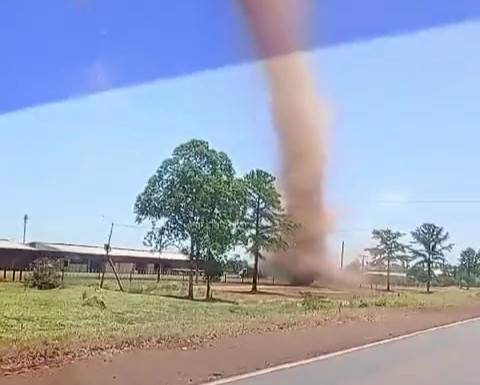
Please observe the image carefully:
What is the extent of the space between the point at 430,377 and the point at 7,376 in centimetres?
545

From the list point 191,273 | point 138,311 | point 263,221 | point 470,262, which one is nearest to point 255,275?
point 263,221

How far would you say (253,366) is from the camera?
11.1 meters

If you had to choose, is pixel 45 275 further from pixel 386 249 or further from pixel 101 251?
pixel 386 249

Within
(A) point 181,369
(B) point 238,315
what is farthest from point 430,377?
(B) point 238,315

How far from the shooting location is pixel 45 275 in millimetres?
20625

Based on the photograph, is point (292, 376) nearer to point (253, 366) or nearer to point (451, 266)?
point (253, 366)

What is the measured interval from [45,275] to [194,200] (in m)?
4.45

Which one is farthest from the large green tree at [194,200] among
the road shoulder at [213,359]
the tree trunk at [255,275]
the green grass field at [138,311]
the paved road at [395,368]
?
the paved road at [395,368]

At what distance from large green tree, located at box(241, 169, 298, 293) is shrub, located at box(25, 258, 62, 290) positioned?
6050 millimetres

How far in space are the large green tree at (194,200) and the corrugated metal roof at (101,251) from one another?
0.81 metres

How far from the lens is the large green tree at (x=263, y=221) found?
2498cm

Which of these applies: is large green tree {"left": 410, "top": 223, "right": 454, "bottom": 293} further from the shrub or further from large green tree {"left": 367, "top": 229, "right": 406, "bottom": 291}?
the shrub

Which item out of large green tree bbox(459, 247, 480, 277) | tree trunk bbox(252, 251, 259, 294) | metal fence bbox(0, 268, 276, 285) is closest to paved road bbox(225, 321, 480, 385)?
metal fence bbox(0, 268, 276, 285)

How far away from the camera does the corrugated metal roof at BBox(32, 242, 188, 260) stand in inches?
798
